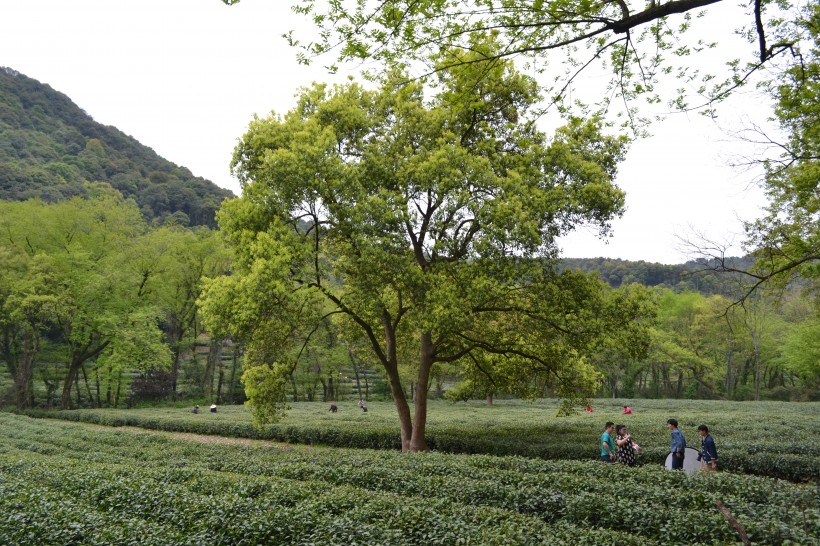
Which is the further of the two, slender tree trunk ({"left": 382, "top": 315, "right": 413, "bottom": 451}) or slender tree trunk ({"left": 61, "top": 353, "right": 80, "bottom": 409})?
slender tree trunk ({"left": 61, "top": 353, "right": 80, "bottom": 409})

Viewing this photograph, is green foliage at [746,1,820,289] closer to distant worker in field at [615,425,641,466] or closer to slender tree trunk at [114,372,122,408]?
distant worker in field at [615,425,641,466]

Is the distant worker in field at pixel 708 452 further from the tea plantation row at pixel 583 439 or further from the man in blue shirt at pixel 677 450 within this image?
the tea plantation row at pixel 583 439

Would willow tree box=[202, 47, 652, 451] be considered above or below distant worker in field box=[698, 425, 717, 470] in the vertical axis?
above

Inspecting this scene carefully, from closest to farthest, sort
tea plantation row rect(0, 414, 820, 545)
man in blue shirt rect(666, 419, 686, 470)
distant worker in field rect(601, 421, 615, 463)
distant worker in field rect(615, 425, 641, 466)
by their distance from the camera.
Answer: tea plantation row rect(0, 414, 820, 545) < man in blue shirt rect(666, 419, 686, 470) < distant worker in field rect(601, 421, 615, 463) < distant worker in field rect(615, 425, 641, 466)

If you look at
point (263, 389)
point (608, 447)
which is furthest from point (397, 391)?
point (608, 447)

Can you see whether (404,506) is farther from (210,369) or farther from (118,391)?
(210,369)

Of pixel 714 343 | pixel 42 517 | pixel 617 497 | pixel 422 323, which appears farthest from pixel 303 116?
pixel 714 343

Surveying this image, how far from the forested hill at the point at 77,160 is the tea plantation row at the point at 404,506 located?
213ft

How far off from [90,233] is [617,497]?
4023cm

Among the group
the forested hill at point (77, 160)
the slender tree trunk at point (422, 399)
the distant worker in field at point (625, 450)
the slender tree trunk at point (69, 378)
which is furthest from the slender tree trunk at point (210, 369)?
the distant worker in field at point (625, 450)

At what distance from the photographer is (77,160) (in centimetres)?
8019

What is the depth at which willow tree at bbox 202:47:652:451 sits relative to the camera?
41.9ft

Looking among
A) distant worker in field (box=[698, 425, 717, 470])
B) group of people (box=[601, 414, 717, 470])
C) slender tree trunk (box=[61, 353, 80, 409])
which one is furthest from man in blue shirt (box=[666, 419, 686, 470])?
slender tree trunk (box=[61, 353, 80, 409])

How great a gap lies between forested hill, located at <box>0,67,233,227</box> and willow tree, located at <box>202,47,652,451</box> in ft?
194
